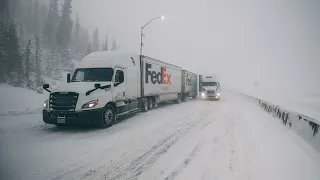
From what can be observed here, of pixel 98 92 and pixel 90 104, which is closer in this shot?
pixel 90 104

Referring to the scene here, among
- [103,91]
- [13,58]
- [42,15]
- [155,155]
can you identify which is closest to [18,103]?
[103,91]

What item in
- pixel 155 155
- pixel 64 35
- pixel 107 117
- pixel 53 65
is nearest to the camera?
pixel 155 155

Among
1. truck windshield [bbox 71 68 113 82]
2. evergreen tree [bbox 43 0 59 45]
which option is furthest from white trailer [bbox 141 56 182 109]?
evergreen tree [bbox 43 0 59 45]

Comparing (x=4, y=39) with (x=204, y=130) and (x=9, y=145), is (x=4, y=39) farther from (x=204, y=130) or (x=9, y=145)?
(x=204, y=130)

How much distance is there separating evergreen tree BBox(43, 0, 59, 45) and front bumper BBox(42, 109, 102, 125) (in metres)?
76.3

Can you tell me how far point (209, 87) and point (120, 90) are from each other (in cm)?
1679

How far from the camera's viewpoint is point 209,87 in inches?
947

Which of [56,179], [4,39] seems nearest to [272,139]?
[56,179]

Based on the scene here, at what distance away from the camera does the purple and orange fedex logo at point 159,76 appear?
13609 mm

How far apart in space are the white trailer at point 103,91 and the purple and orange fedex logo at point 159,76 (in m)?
0.08

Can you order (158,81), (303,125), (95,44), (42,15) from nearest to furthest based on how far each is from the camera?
(303,125) < (158,81) < (95,44) < (42,15)

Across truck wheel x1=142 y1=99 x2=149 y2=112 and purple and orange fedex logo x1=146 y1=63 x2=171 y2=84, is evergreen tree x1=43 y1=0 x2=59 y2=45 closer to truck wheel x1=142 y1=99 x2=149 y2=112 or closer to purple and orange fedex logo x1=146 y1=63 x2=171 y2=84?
purple and orange fedex logo x1=146 y1=63 x2=171 y2=84

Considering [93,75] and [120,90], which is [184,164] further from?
[93,75]

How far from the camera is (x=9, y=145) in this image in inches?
226
